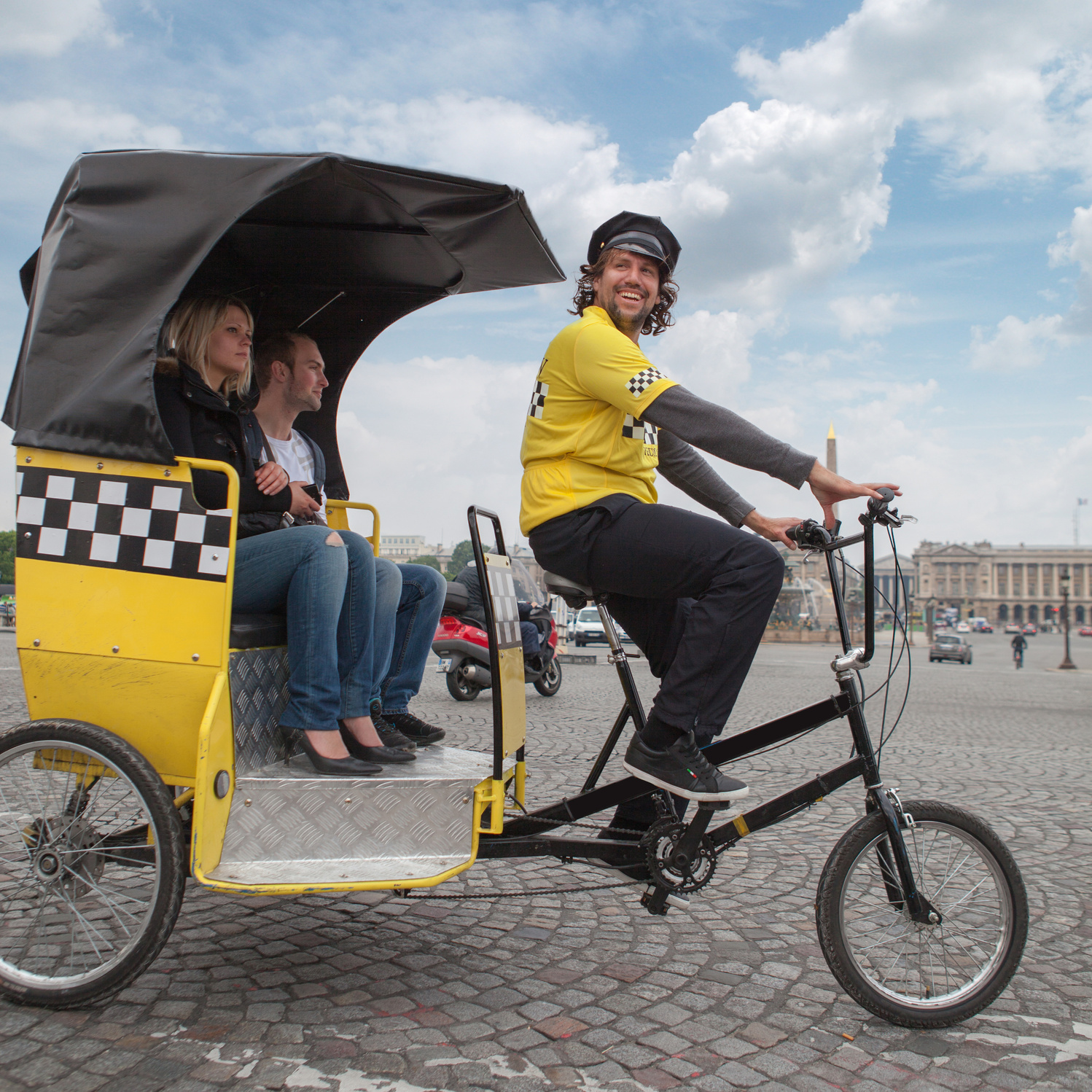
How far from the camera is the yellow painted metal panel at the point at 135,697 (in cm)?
257

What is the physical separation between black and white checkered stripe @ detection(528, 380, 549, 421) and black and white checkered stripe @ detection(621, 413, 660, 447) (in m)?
0.26

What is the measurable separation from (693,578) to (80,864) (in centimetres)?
186

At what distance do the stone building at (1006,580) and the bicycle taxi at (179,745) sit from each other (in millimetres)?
156077

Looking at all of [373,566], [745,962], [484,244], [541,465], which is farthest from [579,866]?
[484,244]

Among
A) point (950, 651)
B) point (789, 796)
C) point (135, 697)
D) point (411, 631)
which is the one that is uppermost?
point (411, 631)

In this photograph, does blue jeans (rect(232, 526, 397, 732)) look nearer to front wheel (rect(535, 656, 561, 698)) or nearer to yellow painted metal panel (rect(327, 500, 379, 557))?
yellow painted metal panel (rect(327, 500, 379, 557))

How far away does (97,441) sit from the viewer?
2609 millimetres

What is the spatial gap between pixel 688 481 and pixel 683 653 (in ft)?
2.85

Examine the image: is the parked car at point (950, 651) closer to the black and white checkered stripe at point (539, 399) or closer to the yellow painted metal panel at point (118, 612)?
the black and white checkered stripe at point (539, 399)

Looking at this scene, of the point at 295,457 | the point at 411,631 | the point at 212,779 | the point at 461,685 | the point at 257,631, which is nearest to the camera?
the point at 212,779

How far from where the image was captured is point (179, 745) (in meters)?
2.62

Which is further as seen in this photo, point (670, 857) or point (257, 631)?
point (257, 631)

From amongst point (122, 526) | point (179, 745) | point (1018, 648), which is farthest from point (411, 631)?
point (1018, 648)

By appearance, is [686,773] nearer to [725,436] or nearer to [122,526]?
[725,436]
